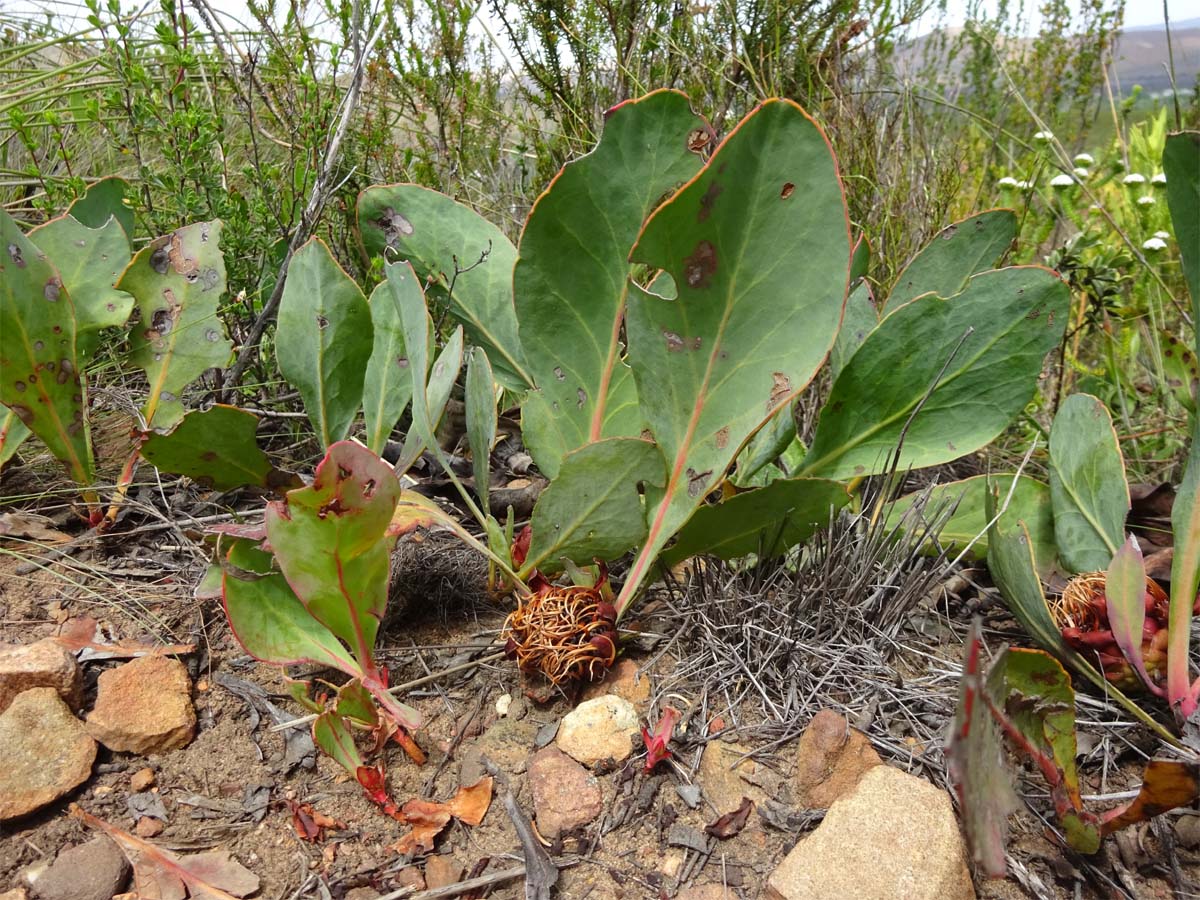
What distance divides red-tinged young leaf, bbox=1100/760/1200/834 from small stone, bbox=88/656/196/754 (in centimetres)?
108

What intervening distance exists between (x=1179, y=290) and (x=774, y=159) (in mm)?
3041

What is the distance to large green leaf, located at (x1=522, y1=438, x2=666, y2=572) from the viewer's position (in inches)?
41.6

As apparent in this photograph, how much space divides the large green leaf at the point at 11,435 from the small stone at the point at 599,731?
105cm

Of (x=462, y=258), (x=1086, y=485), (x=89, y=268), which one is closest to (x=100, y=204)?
(x=89, y=268)

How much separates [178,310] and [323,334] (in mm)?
318

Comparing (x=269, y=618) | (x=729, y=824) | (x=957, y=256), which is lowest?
(x=729, y=824)

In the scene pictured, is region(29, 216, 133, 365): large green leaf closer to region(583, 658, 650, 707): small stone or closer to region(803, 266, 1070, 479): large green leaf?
region(583, 658, 650, 707): small stone

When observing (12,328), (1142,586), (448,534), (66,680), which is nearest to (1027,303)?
(1142,586)

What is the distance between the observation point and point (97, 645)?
119 cm

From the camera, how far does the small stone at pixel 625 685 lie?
3.58 ft

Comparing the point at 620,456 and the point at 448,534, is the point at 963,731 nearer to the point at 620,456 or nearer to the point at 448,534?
the point at 620,456

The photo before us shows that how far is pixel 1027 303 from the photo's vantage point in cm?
116

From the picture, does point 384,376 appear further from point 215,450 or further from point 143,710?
point 143,710

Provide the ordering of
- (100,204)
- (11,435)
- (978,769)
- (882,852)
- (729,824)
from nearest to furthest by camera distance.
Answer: (978,769), (882,852), (729,824), (11,435), (100,204)
